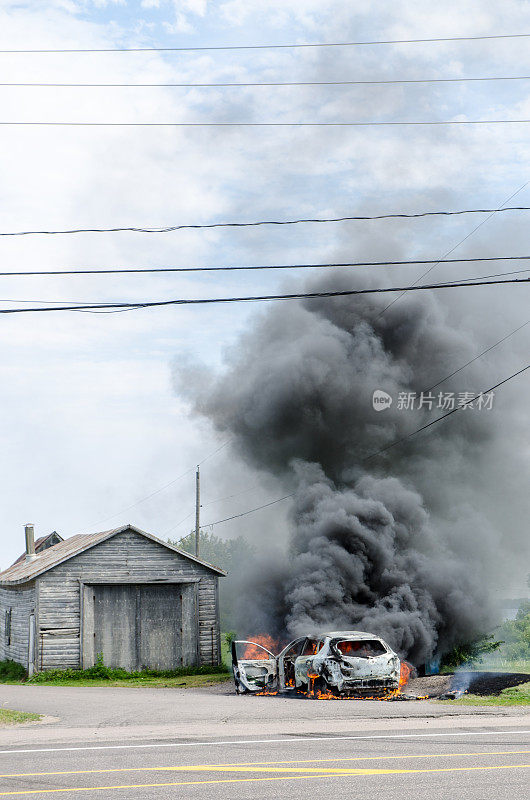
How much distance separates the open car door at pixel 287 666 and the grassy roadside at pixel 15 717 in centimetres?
619

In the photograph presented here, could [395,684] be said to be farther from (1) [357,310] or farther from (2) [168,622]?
(1) [357,310]

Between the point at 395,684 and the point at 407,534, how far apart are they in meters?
16.0

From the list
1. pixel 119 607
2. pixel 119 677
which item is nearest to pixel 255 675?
pixel 119 677

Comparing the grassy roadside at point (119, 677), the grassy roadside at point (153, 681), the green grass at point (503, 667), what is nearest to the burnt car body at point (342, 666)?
the grassy roadside at point (153, 681)

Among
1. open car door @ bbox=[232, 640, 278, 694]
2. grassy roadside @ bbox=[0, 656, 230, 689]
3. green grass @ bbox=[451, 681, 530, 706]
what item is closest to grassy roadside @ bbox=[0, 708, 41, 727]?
open car door @ bbox=[232, 640, 278, 694]

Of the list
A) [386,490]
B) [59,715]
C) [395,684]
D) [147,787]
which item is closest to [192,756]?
[147,787]

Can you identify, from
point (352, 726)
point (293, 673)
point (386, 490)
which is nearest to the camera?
point (352, 726)

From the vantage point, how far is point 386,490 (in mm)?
33844

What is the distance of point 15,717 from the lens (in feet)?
48.4

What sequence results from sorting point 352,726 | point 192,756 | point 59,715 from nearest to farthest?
point 192,756, point 352,726, point 59,715

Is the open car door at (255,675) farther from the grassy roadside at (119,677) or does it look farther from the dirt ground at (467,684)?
the grassy roadside at (119,677)

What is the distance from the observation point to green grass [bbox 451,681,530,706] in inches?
644

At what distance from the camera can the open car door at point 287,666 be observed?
19.6 meters

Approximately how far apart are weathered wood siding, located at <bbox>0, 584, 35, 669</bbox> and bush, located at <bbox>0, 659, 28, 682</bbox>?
17 cm
